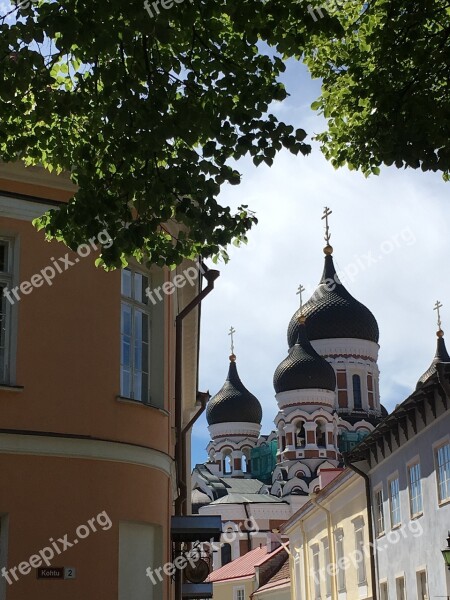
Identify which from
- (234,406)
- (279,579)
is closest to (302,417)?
(234,406)

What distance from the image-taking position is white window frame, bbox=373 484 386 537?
25781mm

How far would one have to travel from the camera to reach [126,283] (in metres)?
13.0

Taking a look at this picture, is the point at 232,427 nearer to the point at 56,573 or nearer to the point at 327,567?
the point at 327,567

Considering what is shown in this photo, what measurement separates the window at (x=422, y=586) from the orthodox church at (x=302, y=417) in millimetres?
41488

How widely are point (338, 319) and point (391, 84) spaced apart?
63.8m

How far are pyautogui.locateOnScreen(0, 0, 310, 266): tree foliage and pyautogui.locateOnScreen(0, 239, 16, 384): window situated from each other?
2334mm

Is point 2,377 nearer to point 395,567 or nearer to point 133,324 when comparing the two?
point 133,324

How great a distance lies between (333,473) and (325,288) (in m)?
42.0

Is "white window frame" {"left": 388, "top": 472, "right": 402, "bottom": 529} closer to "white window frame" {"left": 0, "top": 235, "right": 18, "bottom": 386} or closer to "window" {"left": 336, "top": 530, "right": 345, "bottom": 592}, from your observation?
"window" {"left": 336, "top": 530, "right": 345, "bottom": 592}

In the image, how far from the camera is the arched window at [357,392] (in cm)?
7312

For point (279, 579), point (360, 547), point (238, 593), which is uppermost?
point (238, 593)

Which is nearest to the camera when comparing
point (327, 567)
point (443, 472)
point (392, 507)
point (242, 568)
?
point (443, 472)

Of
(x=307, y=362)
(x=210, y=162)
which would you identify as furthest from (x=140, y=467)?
(x=307, y=362)

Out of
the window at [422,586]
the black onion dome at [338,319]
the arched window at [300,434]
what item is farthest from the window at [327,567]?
the black onion dome at [338,319]
